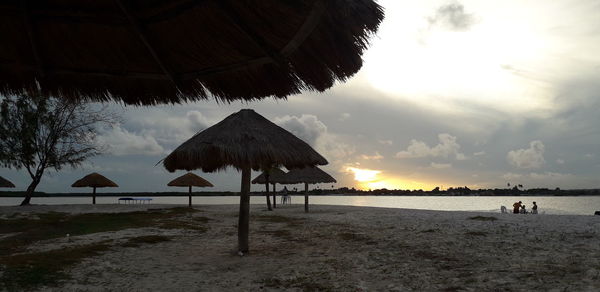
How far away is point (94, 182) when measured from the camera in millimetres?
29391

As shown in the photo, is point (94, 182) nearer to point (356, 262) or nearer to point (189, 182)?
point (189, 182)

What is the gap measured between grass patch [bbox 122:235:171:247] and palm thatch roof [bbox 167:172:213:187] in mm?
16995

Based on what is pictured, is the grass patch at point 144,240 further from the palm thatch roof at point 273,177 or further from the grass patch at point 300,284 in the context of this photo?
the palm thatch roof at point 273,177

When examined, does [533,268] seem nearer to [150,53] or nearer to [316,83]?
[316,83]

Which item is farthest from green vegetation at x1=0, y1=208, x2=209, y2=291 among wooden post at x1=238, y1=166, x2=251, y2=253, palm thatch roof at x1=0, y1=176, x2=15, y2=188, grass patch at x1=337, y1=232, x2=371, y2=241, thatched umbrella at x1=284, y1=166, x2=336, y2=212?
thatched umbrella at x1=284, y1=166, x2=336, y2=212

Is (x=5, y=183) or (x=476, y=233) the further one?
(x=5, y=183)

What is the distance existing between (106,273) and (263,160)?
3639 mm

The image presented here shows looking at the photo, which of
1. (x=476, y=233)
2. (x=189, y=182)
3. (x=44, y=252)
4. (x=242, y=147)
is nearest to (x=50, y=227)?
(x=44, y=252)

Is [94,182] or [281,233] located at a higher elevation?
[94,182]

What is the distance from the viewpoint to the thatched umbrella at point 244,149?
8195 millimetres

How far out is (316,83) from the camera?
8.56 feet

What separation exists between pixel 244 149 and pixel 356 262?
3260 millimetres

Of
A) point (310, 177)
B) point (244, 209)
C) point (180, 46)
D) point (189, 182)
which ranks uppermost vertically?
point (180, 46)

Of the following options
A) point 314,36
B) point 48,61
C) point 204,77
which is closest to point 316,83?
point 314,36
